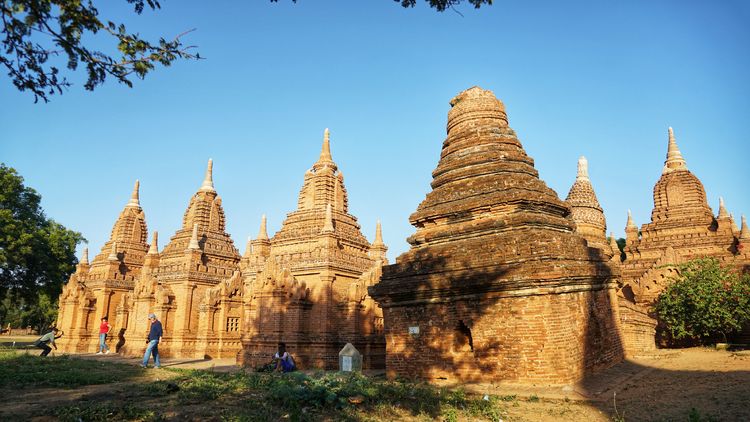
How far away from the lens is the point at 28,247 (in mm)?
35250

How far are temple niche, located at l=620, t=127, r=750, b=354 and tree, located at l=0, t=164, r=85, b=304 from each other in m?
38.8

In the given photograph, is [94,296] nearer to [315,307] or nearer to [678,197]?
[315,307]

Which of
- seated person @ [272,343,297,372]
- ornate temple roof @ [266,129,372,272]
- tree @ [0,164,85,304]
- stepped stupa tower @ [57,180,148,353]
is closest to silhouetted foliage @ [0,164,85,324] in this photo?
tree @ [0,164,85,304]

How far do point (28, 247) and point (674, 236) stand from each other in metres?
43.0

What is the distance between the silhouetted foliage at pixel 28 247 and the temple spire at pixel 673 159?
146 feet

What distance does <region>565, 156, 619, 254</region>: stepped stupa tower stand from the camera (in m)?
30.2

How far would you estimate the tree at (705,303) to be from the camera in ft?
66.1

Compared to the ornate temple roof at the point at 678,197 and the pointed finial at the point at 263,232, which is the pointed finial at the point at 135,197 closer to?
the pointed finial at the point at 263,232

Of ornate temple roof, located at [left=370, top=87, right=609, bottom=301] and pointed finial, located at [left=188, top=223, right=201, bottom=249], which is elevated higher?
pointed finial, located at [left=188, top=223, right=201, bottom=249]

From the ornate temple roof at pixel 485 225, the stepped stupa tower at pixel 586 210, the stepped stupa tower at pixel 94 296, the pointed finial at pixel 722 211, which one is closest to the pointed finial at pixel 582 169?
the stepped stupa tower at pixel 586 210

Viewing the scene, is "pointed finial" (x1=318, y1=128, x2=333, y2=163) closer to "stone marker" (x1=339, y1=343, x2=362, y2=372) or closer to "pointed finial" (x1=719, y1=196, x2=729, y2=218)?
"stone marker" (x1=339, y1=343, x2=362, y2=372)

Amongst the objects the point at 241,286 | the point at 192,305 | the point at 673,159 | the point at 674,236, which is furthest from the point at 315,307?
the point at 673,159

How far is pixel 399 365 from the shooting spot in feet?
40.3

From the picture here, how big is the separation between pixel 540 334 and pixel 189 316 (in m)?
22.8
